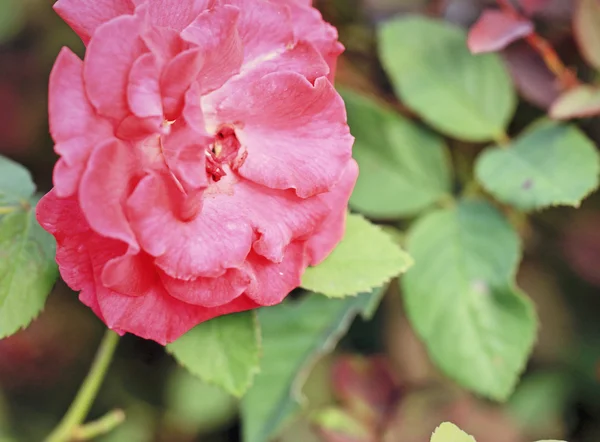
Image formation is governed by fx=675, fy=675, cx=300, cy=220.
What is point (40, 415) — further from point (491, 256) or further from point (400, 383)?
point (491, 256)

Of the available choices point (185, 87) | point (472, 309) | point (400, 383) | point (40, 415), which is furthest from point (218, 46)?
point (40, 415)

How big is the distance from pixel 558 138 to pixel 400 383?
48 centimetres

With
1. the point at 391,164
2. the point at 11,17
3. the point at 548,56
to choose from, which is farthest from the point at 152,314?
the point at 11,17

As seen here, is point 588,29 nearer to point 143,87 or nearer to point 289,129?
point 289,129

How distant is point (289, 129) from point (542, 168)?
1.32 feet

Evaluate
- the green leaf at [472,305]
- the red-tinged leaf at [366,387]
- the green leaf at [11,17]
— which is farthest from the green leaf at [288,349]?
the green leaf at [11,17]

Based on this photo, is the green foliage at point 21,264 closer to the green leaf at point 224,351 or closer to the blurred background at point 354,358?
the green leaf at point 224,351

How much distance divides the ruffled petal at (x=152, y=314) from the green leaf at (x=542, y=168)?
437 millimetres

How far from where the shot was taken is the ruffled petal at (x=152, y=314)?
1.82ft

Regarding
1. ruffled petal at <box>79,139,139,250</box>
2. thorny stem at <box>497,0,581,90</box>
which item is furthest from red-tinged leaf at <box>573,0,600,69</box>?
ruffled petal at <box>79,139,139,250</box>

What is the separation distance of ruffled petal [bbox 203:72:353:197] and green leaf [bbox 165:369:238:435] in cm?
71

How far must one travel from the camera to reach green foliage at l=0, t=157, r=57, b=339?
628mm

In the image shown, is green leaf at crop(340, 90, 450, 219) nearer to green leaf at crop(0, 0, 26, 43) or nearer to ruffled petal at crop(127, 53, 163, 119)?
ruffled petal at crop(127, 53, 163, 119)

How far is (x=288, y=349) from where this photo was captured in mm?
952
